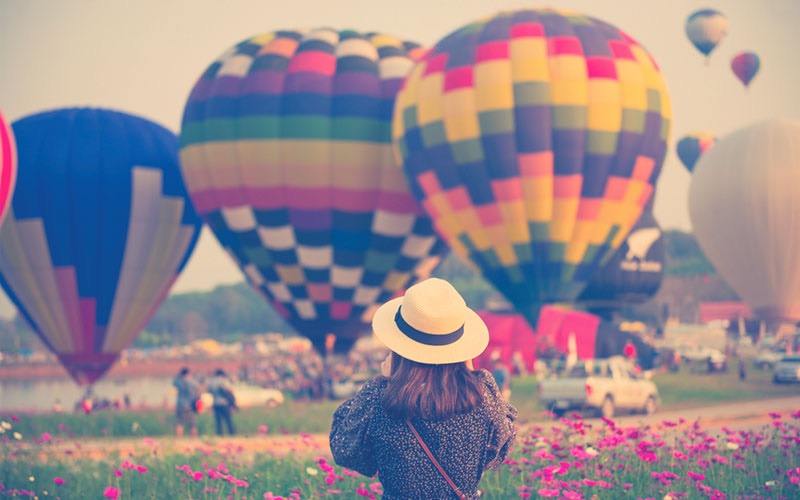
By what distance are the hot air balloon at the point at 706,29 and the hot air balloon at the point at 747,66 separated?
1763 millimetres

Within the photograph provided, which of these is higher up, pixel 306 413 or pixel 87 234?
pixel 87 234

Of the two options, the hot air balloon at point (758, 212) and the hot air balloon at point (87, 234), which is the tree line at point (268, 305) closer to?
the hot air balloon at point (758, 212)

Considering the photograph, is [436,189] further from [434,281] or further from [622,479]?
[434,281]

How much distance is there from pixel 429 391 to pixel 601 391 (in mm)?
16006

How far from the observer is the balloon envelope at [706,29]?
45.7 metres

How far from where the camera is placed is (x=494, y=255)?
80.9 feet

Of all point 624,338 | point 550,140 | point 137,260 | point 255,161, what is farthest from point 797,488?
point 624,338

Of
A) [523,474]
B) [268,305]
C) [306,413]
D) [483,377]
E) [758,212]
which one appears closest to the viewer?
[483,377]

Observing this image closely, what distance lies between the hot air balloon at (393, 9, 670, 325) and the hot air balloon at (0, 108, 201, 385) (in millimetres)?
7309

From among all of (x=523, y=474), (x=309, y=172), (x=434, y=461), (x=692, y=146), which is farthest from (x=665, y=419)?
(x=692, y=146)

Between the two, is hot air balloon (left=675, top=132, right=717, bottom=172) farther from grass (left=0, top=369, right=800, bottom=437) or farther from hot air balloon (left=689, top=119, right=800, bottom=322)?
grass (left=0, top=369, right=800, bottom=437)

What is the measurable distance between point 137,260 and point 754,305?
77.2 feet

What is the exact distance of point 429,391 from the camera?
468cm

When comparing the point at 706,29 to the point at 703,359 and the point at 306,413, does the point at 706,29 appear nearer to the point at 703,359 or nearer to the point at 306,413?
the point at 703,359
